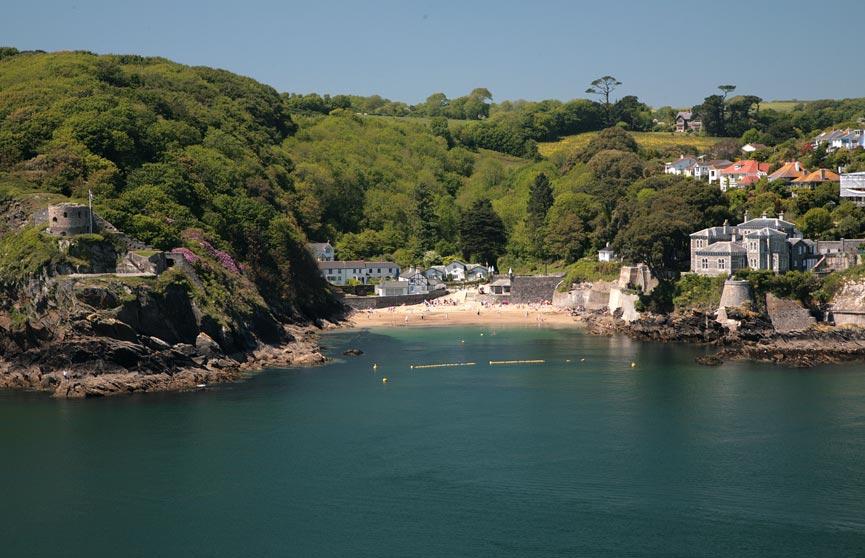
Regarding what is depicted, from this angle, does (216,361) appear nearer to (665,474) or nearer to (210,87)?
(665,474)

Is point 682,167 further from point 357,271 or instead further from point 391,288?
point 357,271

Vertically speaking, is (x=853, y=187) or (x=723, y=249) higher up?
(x=853, y=187)

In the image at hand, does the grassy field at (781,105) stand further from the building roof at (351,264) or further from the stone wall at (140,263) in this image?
the stone wall at (140,263)

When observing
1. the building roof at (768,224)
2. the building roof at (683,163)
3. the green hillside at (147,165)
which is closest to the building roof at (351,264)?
the green hillside at (147,165)

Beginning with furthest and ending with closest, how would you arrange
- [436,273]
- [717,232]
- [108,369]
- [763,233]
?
[436,273] → [717,232] → [763,233] → [108,369]

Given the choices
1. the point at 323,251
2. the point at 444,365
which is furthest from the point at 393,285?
the point at 444,365

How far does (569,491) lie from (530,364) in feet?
74.5

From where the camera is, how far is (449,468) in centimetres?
3228

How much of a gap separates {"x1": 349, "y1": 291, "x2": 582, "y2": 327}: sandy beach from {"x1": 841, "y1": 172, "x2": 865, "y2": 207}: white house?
20.2 metres

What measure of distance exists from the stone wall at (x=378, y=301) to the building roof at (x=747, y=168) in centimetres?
2749

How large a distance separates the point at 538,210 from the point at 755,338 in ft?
134

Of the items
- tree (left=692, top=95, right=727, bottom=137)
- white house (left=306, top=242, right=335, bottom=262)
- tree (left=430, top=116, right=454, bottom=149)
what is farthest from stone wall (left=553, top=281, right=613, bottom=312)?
tree (left=430, top=116, right=454, bottom=149)

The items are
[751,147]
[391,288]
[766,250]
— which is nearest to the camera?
[766,250]

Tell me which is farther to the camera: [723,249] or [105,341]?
[723,249]
